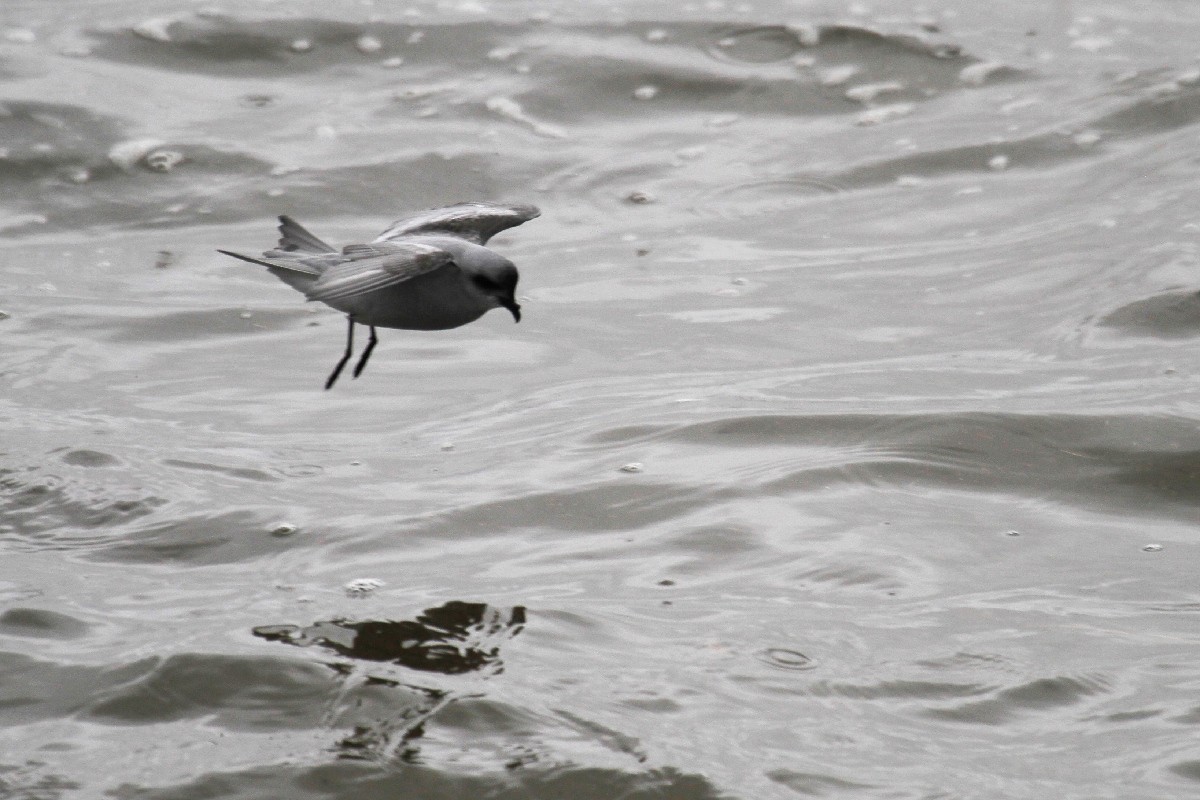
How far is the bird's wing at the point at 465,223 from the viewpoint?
15.6 feet

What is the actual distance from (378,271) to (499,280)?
0.32 m

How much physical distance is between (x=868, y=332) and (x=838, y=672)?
3.10m

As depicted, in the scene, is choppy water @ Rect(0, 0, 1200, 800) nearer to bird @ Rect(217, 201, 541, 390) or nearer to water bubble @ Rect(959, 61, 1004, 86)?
water bubble @ Rect(959, 61, 1004, 86)

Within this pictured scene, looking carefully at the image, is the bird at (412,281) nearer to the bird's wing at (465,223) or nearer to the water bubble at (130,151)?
the bird's wing at (465,223)

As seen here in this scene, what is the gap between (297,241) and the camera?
15.6 feet

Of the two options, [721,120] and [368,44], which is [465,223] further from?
[368,44]

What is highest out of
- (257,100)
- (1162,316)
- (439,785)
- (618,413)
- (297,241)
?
(297,241)

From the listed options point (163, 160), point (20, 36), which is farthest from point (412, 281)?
point (20, 36)

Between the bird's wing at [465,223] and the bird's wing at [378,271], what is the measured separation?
38 centimetres

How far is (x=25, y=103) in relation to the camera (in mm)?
9672

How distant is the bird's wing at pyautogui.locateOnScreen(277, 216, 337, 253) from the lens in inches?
186

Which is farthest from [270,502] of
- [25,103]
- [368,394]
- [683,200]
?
[25,103]

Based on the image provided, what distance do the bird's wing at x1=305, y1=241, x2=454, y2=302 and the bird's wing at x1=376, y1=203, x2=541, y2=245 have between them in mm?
376

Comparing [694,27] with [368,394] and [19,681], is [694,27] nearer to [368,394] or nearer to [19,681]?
[368,394]
